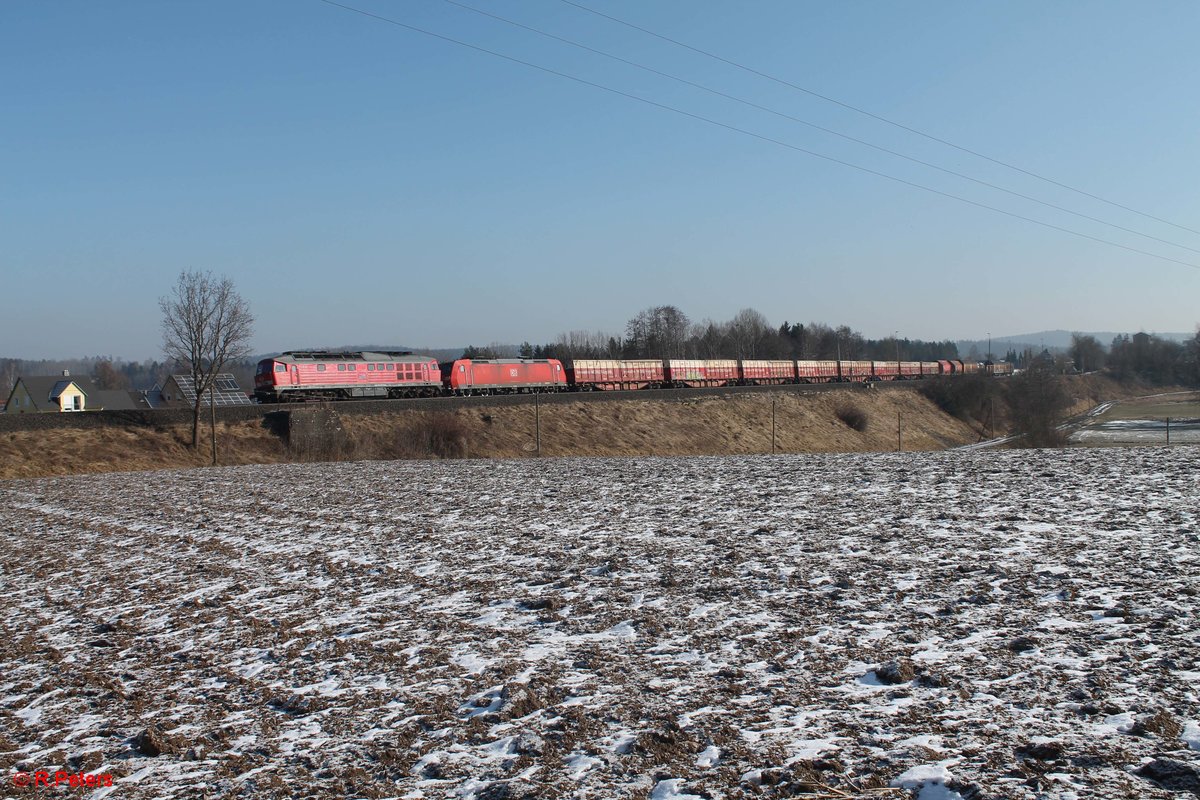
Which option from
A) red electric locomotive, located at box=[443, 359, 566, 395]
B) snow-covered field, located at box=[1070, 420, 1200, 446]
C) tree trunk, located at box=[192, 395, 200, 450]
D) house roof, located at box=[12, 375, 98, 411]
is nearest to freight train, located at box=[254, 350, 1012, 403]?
red electric locomotive, located at box=[443, 359, 566, 395]

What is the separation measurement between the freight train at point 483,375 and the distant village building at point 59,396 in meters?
40.5

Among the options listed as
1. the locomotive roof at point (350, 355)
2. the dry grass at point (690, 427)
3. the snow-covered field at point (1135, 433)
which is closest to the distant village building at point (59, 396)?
the locomotive roof at point (350, 355)

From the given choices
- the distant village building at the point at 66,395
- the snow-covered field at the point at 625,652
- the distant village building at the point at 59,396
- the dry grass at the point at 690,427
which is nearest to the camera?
the snow-covered field at the point at 625,652

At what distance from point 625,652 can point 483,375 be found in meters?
49.1

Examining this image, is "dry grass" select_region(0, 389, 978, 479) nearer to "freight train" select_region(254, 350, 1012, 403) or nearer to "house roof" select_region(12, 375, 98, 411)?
"freight train" select_region(254, 350, 1012, 403)

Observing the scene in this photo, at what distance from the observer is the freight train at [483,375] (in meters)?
44.8

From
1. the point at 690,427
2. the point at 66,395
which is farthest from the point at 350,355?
the point at 66,395

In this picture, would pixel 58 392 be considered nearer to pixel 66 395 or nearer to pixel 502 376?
pixel 66 395

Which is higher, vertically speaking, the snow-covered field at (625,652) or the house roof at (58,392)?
the house roof at (58,392)

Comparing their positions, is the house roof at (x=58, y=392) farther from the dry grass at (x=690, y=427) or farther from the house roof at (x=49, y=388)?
the dry grass at (x=690, y=427)

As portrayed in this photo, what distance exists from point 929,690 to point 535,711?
10.1 ft

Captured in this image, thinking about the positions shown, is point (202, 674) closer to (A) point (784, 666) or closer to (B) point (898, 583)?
(A) point (784, 666)

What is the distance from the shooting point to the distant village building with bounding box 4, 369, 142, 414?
75875mm

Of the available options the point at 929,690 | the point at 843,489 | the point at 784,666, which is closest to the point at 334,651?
the point at 784,666
